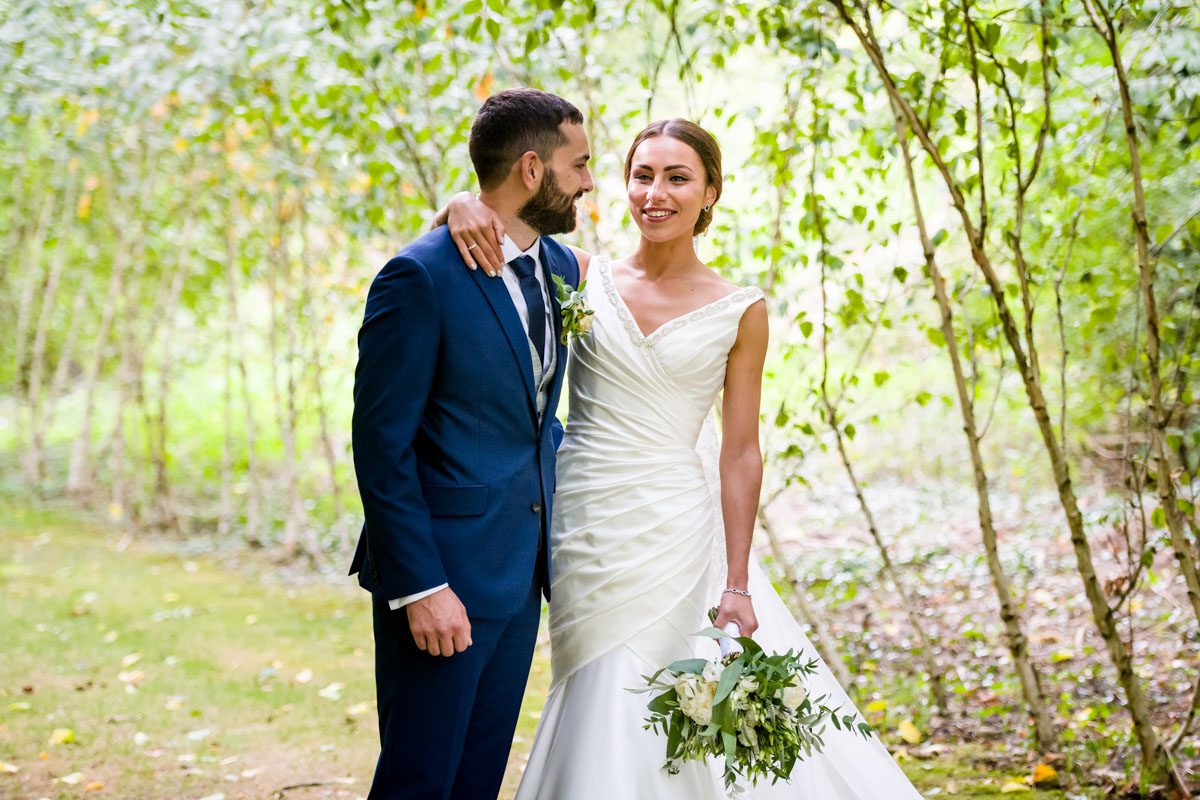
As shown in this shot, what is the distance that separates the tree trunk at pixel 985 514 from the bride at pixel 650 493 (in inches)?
33.6

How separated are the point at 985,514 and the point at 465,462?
188cm

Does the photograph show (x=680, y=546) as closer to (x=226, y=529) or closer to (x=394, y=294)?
(x=394, y=294)

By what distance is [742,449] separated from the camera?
95.2 inches

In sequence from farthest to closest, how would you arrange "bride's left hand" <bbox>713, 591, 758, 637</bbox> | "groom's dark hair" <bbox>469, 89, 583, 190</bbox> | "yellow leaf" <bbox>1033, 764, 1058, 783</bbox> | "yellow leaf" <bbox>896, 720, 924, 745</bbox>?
"yellow leaf" <bbox>896, 720, 924, 745</bbox> → "yellow leaf" <bbox>1033, 764, 1058, 783</bbox> → "bride's left hand" <bbox>713, 591, 758, 637</bbox> → "groom's dark hair" <bbox>469, 89, 583, 190</bbox>

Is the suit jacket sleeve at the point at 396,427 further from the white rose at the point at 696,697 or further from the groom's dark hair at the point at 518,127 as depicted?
the white rose at the point at 696,697

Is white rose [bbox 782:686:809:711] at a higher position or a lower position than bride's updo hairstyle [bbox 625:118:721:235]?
lower

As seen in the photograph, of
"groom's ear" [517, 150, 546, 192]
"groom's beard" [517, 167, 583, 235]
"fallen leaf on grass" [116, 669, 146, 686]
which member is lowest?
"fallen leaf on grass" [116, 669, 146, 686]

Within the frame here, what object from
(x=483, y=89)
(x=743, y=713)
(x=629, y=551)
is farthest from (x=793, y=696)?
(x=483, y=89)

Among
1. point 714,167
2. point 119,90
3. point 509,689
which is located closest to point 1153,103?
point 714,167

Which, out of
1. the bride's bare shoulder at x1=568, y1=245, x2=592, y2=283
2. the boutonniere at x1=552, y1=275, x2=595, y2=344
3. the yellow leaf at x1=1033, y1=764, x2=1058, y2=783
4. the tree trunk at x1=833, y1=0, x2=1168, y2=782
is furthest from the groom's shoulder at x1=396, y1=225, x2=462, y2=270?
the yellow leaf at x1=1033, y1=764, x2=1058, y2=783

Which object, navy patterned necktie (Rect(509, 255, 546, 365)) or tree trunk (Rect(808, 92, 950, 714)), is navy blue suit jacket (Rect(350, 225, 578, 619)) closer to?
navy patterned necktie (Rect(509, 255, 546, 365))

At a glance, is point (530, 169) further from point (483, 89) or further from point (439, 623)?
point (483, 89)

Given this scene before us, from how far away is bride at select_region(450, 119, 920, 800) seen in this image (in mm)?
2262

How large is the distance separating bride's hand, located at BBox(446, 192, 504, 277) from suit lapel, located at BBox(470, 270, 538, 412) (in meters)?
0.02
